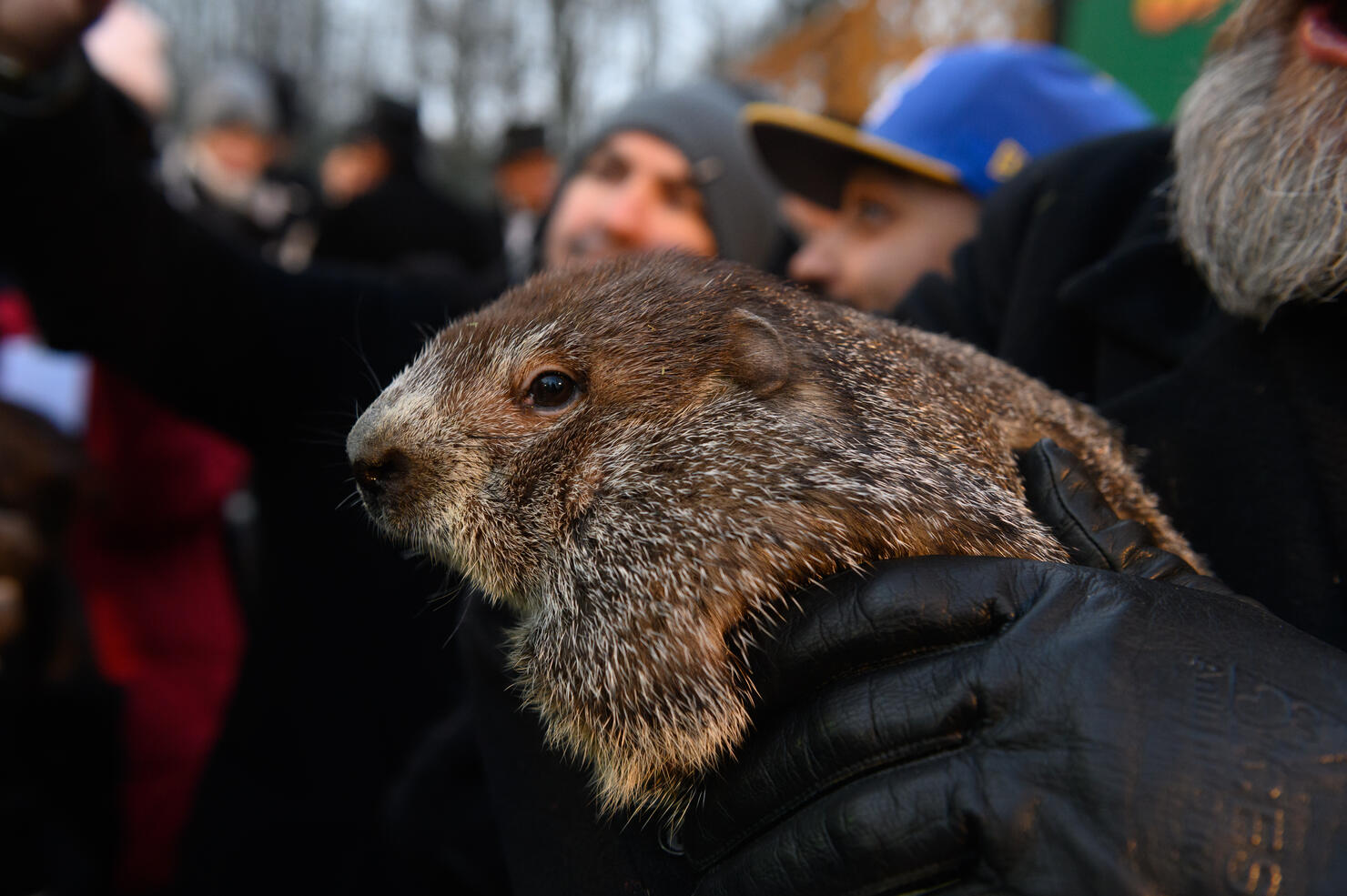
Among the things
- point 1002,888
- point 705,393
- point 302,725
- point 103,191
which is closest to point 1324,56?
point 705,393

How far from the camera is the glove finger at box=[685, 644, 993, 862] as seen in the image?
3.94ft

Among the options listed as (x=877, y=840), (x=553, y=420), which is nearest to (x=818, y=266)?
(x=553, y=420)

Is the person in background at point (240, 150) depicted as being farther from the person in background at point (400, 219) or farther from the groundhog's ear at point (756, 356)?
the groundhog's ear at point (756, 356)

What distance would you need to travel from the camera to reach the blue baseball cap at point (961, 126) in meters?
3.40

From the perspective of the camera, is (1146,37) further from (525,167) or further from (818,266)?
(525,167)

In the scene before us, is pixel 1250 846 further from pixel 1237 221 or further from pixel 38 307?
pixel 38 307

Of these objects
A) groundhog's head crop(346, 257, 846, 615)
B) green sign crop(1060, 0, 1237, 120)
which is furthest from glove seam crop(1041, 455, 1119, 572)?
green sign crop(1060, 0, 1237, 120)

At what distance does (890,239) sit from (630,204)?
1.20m

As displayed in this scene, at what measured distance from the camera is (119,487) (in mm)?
3971

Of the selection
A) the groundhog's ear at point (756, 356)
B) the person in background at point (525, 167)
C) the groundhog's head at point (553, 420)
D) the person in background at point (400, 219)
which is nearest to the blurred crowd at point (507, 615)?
the groundhog's head at point (553, 420)

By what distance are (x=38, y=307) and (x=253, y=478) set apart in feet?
3.53

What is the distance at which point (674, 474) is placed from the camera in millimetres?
1395

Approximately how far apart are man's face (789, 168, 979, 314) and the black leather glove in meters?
2.14

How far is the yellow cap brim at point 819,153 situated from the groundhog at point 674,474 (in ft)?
6.10
